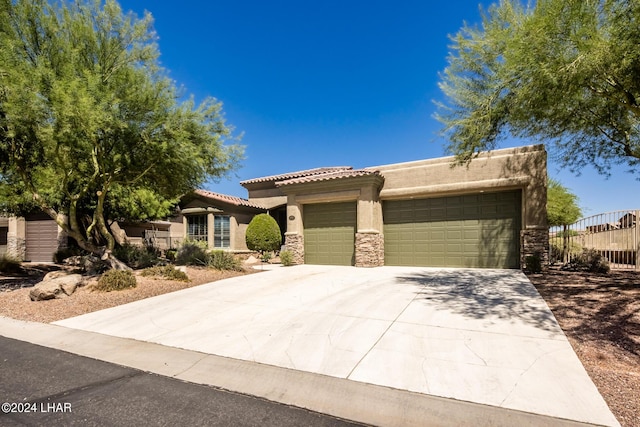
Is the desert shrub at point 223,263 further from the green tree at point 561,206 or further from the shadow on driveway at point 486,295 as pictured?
the green tree at point 561,206

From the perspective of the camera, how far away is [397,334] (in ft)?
18.9

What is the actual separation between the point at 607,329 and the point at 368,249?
31.8ft

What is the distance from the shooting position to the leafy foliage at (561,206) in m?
22.3

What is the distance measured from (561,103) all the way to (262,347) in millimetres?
9219

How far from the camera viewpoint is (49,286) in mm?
9117

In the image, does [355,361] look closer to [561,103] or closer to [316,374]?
[316,374]

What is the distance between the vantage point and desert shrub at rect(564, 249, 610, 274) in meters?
12.1

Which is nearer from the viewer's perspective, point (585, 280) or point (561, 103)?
point (561, 103)

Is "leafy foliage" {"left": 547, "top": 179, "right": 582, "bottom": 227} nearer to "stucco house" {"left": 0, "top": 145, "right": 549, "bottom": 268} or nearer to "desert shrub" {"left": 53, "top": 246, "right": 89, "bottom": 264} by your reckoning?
"stucco house" {"left": 0, "top": 145, "right": 549, "bottom": 268}

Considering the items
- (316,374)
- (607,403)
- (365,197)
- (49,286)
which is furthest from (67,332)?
(365,197)

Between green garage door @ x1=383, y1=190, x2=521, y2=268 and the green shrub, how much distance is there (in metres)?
7.07

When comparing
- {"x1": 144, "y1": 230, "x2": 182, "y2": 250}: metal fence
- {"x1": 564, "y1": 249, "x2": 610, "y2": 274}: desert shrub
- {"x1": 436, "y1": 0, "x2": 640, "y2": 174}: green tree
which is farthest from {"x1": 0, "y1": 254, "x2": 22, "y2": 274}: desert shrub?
{"x1": 564, "y1": 249, "x2": 610, "y2": 274}: desert shrub

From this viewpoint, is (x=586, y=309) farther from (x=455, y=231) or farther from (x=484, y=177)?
(x=484, y=177)

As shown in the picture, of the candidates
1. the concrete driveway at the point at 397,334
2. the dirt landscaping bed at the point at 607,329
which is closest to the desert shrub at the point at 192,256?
the concrete driveway at the point at 397,334
